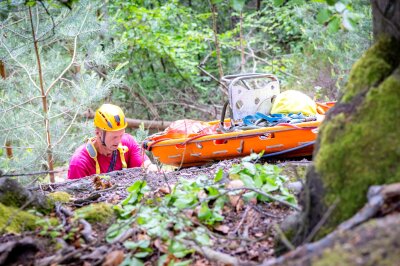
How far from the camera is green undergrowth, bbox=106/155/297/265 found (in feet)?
9.12

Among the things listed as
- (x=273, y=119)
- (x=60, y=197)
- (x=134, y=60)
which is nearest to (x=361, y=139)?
(x=60, y=197)

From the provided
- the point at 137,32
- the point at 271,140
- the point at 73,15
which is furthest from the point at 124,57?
the point at 271,140

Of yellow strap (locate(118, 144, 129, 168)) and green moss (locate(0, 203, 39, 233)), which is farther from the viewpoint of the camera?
yellow strap (locate(118, 144, 129, 168))

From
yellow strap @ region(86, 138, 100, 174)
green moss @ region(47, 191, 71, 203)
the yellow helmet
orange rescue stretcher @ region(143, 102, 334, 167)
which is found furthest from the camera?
yellow strap @ region(86, 138, 100, 174)

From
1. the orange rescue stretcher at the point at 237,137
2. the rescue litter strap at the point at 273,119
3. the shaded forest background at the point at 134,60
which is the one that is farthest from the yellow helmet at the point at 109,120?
the rescue litter strap at the point at 273,119

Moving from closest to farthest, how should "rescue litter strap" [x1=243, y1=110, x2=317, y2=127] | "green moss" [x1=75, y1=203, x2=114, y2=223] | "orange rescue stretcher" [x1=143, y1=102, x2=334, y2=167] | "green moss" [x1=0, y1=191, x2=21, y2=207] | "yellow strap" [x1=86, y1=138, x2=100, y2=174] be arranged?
"green moss" [x1=75, y1=203, x2=114, y2=223] < "green moss" [x1=0, y1=191, x2=21, y2=207] < "orange rescue stretcher" [x1=143, y1=102, x2=334, y2=167] < "rescue litter strap" [x1=243, y1=110, x2=317, y2=127] < "yellow strap" [x1=86, y1=138, x2=100, y2=174]

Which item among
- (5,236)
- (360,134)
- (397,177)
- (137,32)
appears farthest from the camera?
(137,32)

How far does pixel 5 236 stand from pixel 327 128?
189 cm

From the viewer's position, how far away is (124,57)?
1440cm

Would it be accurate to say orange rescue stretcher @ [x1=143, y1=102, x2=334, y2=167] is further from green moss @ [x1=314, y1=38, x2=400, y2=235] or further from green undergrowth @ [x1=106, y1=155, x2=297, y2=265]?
green moss @ [x1=314, y1=38, x2=400, y2=235]

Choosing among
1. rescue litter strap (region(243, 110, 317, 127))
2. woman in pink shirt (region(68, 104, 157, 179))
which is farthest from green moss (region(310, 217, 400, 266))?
woman in pink shirt (region(68, 104, 157, 179))

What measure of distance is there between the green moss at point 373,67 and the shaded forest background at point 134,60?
0.90 feet

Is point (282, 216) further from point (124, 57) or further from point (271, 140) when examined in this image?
point (124, 57)

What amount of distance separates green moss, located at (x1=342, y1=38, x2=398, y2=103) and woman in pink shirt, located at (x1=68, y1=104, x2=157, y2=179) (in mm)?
3772
